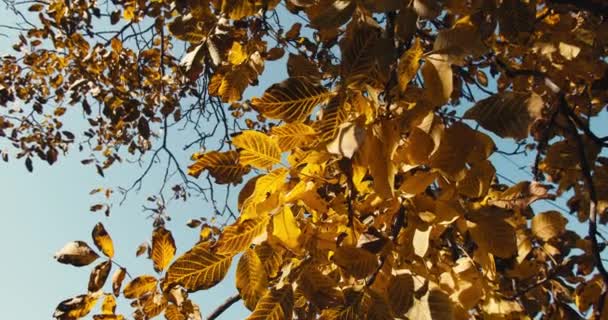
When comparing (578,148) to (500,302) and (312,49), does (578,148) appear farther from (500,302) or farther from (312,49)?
(312,49)

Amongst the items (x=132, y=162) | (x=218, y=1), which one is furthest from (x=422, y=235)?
(x=132, y=162)

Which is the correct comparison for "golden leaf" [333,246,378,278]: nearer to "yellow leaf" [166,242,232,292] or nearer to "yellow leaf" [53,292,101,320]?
"yellow leaf" [166,242,232,292]

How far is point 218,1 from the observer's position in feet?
3.84

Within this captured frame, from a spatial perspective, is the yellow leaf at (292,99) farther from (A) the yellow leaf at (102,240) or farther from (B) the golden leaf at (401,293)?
(A) the yellow leaf at (102,240)

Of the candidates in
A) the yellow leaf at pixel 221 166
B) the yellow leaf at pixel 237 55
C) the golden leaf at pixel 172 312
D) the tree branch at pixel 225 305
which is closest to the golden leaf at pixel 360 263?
the yellow leaf at pixel 221 166

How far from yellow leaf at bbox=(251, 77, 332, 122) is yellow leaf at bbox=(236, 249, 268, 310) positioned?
22 centimetres

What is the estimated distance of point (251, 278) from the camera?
0.73 m

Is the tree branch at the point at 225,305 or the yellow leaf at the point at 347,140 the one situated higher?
the tree branch at the point at 225,305

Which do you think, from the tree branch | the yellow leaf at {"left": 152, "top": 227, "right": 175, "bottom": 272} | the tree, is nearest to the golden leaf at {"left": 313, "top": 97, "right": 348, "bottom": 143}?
the tree

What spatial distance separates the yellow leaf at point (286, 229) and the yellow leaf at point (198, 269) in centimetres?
9

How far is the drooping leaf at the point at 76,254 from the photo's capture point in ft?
3.07

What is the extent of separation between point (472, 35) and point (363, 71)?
5.8 inches

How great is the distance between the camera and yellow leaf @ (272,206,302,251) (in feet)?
2.30

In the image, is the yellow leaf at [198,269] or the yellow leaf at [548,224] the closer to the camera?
the yellow leaf at [198,269]
